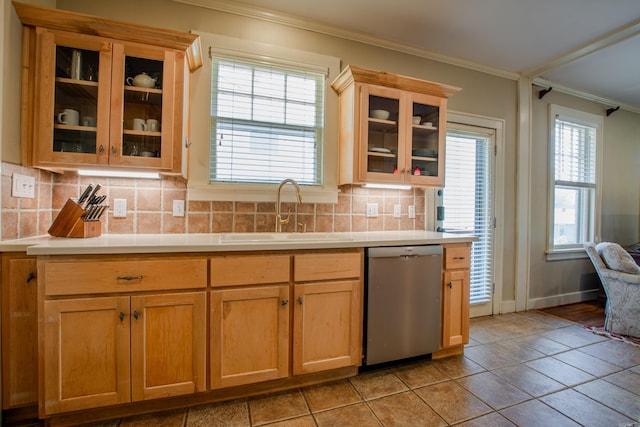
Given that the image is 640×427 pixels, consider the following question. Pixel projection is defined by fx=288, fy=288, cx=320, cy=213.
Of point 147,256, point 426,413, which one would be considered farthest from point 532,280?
point 147,256

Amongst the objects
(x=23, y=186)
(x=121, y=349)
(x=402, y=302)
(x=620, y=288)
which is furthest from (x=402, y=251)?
(x=620, y=288)

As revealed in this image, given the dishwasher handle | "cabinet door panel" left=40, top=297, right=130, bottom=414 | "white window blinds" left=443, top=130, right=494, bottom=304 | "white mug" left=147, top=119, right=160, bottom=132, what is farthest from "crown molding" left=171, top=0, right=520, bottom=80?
"cabinet door panel" left=40, top=297, right=130, bottom=414

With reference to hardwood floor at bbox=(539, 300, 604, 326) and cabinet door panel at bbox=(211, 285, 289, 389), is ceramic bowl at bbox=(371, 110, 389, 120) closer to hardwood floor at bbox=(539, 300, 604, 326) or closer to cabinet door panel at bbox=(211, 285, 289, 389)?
cabinet door panel at bbox=(211, 285, 289, 389)

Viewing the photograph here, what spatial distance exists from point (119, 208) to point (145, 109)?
2.25 feet

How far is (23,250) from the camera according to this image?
1.43m

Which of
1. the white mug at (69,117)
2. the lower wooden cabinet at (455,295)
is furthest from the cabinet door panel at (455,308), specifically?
the white mug at (69,117)

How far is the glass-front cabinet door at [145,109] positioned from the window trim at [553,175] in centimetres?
408

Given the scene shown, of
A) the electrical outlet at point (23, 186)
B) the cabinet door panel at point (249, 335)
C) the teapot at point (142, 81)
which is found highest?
the teapot at point (142, 81)

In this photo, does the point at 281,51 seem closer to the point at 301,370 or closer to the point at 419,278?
the point at 419,278

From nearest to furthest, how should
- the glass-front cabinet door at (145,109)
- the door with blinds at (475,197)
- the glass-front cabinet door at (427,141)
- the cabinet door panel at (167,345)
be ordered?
1. the cabinet door panel at (167,345)
2. the glass-front cabinet door at (145,109)
3. the glass-front cabinet door at (427,141)
4. the door with blinds at (475,197)

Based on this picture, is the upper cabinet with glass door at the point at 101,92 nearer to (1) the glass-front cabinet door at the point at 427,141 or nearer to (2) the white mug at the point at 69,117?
(2) the white mug at the point at 69,117

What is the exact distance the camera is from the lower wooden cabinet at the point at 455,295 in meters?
2.17

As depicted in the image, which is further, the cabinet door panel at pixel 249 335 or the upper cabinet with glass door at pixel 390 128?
the upper cabinet with glass door at pixel 390 128

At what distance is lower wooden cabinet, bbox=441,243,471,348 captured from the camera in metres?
2.17
